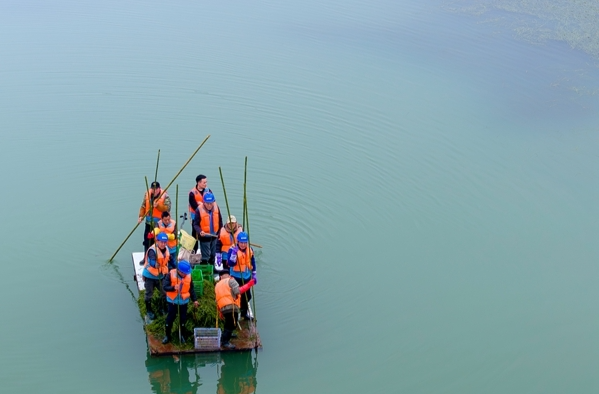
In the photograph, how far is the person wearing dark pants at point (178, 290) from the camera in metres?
11.0

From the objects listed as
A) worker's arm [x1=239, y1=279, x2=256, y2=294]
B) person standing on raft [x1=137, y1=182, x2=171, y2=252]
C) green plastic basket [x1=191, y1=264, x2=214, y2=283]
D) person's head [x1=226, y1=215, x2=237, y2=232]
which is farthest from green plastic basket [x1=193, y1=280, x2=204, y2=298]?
person standing on raft [x1=137, y1=182, x2=171, y2=252]

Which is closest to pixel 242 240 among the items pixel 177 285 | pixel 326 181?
pixel 177 285

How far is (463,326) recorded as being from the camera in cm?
1285

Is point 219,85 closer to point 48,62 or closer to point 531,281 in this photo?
point 48,62

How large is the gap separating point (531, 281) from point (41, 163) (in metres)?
9.10

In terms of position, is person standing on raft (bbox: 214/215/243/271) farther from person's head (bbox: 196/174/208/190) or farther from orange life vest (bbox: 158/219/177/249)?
person's head (bbox: 196/174/208/190)

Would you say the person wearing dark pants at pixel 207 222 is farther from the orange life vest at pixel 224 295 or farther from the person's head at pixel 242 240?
the orange life vest at pixel 224 295

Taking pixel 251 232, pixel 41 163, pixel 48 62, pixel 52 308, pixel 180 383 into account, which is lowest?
pixel 180 383

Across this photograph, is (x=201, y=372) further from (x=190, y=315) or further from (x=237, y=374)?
(x=190, y=315)

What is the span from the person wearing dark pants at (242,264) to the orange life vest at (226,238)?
0.47 meters

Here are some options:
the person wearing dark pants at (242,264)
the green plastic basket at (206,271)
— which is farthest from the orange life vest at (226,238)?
the person wearing dark pants at (242,264)

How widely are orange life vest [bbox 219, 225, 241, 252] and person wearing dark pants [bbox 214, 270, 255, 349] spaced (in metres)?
0.95

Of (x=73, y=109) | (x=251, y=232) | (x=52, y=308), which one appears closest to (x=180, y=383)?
(x=52, y=308)

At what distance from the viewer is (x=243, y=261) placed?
11648 millimetres
